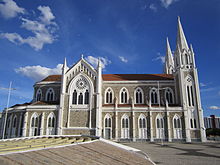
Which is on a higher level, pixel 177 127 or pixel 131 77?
pixel 131 77

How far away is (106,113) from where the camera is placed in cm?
3678

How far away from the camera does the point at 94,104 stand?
3612cm

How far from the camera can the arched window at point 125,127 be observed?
1385 inches

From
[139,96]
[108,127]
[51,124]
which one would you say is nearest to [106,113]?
[108,127]

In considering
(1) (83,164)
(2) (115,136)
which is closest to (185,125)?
(2) (115,136)

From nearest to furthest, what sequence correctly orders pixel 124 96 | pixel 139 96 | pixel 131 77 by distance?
1. pixel 124 96
2. pixel 139 96
3. pixel 131 77

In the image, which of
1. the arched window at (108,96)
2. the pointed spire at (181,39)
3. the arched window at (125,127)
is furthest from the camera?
the pointed spire at (181,39)

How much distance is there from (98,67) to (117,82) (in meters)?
7.06

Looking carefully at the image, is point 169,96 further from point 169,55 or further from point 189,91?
point 169,55

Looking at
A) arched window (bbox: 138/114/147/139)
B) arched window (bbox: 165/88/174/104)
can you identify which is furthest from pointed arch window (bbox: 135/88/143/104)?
arched window (bbox: 165/88/174/104)

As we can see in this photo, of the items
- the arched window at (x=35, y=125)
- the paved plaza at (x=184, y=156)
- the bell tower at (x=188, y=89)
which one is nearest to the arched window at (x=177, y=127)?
the bell tower at (x=188, y=89)

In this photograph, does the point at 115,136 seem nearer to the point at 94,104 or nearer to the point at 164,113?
the point at 94,104

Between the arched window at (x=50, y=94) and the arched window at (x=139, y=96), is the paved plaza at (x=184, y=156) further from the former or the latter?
the arched window at (x=50, y=94)

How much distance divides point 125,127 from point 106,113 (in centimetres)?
513
